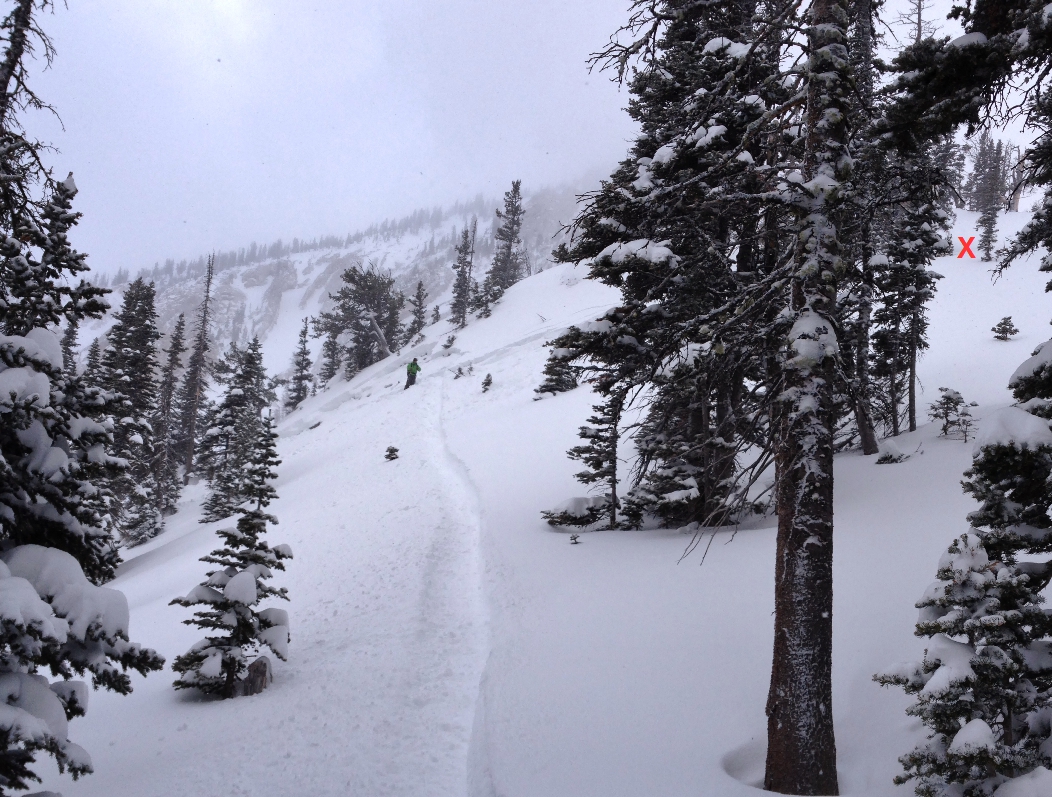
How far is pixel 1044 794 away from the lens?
126 inches

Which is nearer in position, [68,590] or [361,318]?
[68,590]

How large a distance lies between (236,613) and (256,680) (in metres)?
1.01

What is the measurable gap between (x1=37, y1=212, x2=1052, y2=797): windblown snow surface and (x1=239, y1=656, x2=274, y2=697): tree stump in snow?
0.86 ft

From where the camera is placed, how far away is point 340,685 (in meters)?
7.96

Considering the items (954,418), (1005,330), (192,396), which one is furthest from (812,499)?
(192,396)

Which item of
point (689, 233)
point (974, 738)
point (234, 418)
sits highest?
point (234, 418)

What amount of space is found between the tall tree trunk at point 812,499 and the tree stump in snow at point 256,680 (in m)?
6.80

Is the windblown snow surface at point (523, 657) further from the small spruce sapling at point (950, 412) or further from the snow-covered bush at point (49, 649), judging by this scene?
the snow-covered bush at point (49, 649)

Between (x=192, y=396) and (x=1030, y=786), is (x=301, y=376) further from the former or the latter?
(x=1030, y=786)

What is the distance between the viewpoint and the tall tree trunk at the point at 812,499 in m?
4.68

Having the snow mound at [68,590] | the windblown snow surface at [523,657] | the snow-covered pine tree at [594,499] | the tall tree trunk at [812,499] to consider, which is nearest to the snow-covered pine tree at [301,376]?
the windblown snow surface at [523,657]

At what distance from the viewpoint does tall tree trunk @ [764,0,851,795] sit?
4684mm

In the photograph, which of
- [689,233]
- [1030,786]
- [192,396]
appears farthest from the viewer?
[192,396]

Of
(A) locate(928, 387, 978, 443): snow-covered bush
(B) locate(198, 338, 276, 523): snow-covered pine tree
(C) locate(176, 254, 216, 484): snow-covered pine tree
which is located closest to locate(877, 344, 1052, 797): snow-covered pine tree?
(A) locate(928, 387, 978, 443): snow-covered bush
